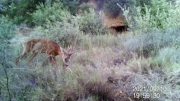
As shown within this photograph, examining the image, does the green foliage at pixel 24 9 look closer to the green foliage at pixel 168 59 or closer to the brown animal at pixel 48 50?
the brown animal at pixel 48 50

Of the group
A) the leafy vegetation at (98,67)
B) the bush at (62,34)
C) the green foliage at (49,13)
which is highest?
the green foliage at (49,13)

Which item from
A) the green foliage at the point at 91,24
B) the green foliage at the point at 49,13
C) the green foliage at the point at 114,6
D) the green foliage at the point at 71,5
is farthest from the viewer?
the green foliage at the point at 71,5

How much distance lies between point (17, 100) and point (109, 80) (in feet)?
5.13

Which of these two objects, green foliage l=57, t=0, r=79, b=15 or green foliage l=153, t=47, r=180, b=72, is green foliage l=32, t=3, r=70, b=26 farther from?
green foliage l=153, t=47, r=180, b=72

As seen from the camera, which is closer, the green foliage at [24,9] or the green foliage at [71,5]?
the green foliage at [71,5]

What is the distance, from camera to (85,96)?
3525 mm

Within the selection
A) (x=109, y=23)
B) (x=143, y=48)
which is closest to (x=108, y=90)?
(x=143, y=48)

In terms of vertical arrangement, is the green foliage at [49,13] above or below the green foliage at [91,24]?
above

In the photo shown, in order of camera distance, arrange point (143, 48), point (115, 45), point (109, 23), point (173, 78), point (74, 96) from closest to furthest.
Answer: point (74, 96), point (173, 78), point (143, 48), point (115, 45), point (109, 23)

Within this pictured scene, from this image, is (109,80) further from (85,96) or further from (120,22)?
(120,22)

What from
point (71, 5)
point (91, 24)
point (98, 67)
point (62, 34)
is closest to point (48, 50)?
point (98, 67)

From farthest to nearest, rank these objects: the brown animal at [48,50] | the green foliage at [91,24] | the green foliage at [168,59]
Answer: the green foliage at [91,24]
the brown animal at [48,50]
the green foliage at [168,59]

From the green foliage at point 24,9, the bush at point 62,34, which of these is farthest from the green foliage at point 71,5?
the bush at point 62,34

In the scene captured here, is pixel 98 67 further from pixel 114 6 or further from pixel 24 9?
pixel 24 9
